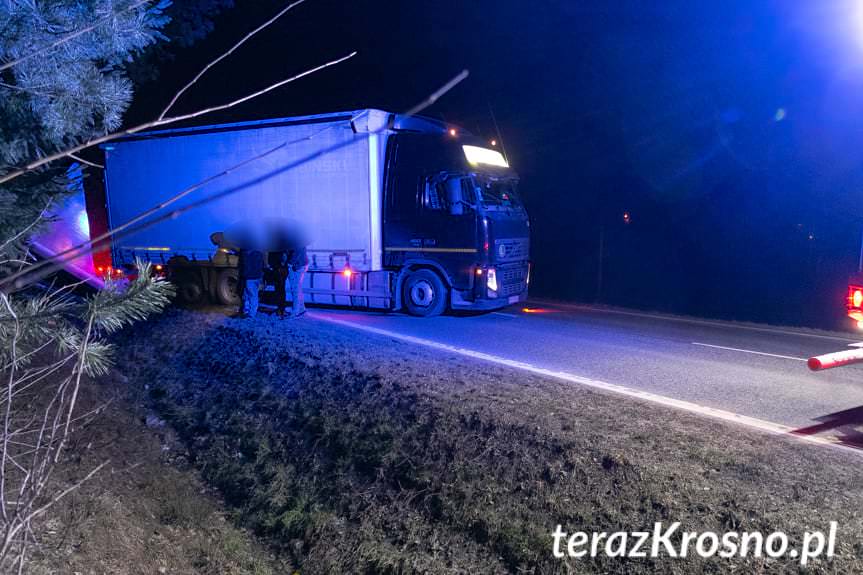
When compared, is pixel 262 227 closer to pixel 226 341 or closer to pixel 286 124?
pixel 286 124

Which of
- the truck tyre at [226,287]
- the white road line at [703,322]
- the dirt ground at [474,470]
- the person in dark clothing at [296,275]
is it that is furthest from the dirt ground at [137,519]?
the white road line at [703,322]

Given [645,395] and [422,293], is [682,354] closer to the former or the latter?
[645,395]

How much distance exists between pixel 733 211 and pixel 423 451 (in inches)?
634

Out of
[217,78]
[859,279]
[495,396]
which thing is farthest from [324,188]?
[217,78]

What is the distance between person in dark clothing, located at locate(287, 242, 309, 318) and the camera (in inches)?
447

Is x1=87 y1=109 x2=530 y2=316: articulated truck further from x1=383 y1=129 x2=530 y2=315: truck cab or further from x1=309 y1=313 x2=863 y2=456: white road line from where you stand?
x1=309 y1=313 x2=863 y2=456: white road line

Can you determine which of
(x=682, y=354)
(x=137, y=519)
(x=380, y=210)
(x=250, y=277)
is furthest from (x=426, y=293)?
(x=137, y=519)

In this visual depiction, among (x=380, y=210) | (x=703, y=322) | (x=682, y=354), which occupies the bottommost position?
(x=703, y=322)

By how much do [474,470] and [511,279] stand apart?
7236 mm

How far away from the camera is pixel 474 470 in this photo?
4.58 meters

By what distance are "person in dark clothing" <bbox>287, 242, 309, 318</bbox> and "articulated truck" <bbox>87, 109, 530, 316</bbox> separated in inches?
16.8

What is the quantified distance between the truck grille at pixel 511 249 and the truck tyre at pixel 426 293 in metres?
1.33

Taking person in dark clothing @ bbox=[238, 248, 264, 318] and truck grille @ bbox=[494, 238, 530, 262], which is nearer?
person in dark clothing @ bbox=[238, 248, 264, 318]

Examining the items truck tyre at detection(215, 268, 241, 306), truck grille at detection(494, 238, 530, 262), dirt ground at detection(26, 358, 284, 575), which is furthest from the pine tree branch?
truck tyre at detection(215, 268, 241, 306)
